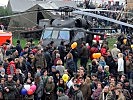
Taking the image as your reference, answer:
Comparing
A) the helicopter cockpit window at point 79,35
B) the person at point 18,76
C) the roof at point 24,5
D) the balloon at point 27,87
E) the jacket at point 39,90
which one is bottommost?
the jacket at point 39,90

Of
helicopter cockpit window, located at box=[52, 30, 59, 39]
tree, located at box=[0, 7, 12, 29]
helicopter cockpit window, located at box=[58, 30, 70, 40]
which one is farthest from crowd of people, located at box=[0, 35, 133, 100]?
tree, located at box=[0, 7, 12, 29]

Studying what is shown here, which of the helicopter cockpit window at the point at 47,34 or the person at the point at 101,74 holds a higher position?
the helicopter cockpit window at the point at 47,34

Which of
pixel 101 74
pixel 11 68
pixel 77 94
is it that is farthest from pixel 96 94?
pixel 11 68

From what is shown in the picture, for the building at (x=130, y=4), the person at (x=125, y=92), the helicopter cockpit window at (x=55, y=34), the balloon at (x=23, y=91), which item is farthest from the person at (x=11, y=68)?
the building at (x=130, y=4)

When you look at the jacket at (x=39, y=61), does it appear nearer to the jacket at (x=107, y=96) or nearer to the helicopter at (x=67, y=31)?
the helicopter at (x=67, y=31)

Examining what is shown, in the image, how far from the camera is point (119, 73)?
20.6 meters

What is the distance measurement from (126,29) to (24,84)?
17.6m

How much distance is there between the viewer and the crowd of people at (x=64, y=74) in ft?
53.6

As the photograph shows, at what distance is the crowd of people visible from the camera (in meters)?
16.3

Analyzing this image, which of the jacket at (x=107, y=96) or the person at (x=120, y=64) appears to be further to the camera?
the person at (x=120, y=64)

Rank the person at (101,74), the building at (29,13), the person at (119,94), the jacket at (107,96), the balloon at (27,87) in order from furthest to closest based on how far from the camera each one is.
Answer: the building at (29,13)
the person at (101,74)
the balloon at (27,87)
the jacket at (107,96)
the person at (119,94)

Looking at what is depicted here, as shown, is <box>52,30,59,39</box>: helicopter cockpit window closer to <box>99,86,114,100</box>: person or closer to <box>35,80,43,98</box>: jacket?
<box>35,80,43,98</box>: jacket

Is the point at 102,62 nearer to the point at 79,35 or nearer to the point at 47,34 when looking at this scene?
the point at 79,35

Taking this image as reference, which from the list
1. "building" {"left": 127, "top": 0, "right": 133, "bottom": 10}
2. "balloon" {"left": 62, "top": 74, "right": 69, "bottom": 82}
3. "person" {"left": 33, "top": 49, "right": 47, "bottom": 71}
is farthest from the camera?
"building" {"left": 127, "top": 0, "right": 133, "bottom": 10}
